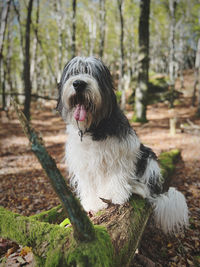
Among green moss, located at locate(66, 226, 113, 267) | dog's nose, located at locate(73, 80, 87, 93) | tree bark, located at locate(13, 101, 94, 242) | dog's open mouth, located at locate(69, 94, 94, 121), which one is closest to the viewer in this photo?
tree bark, located at locate(13, 101, 94, 242)

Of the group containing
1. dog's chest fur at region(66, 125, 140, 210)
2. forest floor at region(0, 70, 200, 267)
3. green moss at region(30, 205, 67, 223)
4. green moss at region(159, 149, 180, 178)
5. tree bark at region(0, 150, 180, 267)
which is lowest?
forest floor at region(0, 70, 200, 267)

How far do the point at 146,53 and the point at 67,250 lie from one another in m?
10.2

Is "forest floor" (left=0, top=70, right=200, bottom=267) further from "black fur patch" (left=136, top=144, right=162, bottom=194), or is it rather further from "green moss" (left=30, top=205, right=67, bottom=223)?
"black fur patch" (left=136, top=144, right=162, bottom=194)

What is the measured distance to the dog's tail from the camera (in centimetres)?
303

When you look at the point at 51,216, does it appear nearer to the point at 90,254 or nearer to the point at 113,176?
the point at 113,176

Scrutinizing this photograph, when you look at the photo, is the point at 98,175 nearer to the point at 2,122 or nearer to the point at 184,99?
the point at 2,122

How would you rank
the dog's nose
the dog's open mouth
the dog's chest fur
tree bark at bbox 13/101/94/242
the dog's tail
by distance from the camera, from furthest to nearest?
the dog's tail → the dog's chest fur → the dog's open mouth → the dog's nose → tree bark at bbox 13/101/94/242

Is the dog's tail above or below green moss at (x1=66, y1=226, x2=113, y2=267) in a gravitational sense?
below

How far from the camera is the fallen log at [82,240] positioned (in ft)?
4.94

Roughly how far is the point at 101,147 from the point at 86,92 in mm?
734

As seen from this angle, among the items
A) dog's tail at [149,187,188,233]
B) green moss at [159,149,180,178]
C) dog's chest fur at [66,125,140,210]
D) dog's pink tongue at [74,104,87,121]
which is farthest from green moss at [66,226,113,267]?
green moss at [159,149,180,178]

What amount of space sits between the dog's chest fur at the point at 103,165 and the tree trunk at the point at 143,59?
8037 mm

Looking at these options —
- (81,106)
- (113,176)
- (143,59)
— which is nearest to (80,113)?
(81,106)

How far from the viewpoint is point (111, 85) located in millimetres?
2688
